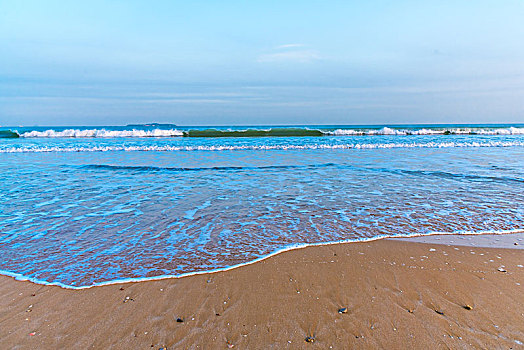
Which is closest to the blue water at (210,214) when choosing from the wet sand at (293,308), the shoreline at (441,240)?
the shoreline at (441,240)

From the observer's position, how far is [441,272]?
381cm

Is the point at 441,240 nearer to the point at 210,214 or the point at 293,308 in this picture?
the point at 293,308

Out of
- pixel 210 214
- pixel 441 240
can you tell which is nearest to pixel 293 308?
pixel 441 240

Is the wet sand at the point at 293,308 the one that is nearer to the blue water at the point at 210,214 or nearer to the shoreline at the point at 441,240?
the shoreline at the point at 441,240

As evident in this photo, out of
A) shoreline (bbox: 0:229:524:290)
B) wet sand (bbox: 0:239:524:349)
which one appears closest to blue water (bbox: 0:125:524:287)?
shoreline (bbox: 0:229:524:290)

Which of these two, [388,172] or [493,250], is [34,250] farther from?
[388,172]

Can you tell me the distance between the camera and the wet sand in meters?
2.62

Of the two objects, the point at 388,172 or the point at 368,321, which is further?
the point at 388,172

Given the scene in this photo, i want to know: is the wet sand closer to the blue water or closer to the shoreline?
the shoreline

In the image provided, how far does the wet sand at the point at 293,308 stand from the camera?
2.62m

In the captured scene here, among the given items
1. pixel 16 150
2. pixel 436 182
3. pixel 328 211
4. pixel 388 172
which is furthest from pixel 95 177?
pixel 16 150

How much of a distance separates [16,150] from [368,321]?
89.5 feet

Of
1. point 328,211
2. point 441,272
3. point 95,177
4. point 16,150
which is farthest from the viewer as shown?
point 16,150

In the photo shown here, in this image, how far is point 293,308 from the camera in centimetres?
305
